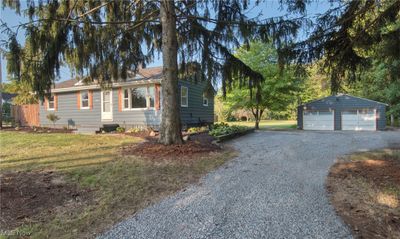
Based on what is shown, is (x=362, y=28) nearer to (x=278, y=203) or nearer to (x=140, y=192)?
(x=278, y=203)

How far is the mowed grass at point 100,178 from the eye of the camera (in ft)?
9.65

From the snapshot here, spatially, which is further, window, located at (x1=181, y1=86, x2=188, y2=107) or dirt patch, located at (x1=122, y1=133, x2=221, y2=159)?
window, located at (x1=181, y1=86, x2=188, y2=107)

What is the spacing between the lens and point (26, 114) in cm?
1858

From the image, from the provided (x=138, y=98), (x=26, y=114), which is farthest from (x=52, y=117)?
(x=138, y=98)

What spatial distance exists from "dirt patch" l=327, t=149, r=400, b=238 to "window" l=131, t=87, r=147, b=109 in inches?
397

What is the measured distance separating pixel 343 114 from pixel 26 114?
22912 millimetres

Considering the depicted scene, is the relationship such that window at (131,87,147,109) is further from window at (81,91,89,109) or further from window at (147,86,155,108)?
window at (81,91,89,109)

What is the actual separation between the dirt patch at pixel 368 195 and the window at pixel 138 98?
10.1 m

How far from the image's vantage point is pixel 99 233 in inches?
109

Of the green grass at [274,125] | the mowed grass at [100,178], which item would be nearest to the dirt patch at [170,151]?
the mowed grass at [100,178]

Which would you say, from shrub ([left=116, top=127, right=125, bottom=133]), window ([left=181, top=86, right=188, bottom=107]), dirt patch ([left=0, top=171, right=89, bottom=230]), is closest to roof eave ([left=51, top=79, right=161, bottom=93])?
window ([left=181, top=86, right=188, bottom=107])

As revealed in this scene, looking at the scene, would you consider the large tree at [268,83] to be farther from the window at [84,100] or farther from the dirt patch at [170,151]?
the dirt patch at [170,151]

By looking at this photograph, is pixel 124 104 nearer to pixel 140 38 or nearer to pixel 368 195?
pixel 140 38

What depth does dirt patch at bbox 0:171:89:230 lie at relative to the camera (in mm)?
3170
